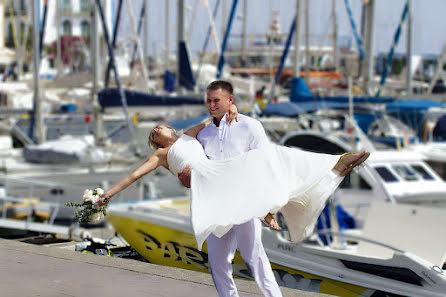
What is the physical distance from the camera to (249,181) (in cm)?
442

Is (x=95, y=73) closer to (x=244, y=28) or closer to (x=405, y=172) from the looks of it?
(x=405, y=172)

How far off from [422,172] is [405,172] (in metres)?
0.41

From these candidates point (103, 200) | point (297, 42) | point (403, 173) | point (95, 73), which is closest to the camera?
point (103, 200)

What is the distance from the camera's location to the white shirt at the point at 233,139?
184 inches

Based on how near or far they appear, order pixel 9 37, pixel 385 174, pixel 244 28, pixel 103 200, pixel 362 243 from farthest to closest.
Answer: pixel 9 37 < pixel 244 28 < pixel 385 174 < pixel 362 243 < pixel 103 200

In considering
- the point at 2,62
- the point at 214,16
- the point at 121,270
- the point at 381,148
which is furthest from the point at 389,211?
the point at 2,62

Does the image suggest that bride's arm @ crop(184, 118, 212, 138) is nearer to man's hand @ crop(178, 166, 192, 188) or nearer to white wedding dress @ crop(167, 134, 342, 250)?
white wedding dress @ crop(167, 134, 342, 250)

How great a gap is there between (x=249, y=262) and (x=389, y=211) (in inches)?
213

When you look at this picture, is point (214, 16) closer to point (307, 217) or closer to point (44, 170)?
point (44, 170)

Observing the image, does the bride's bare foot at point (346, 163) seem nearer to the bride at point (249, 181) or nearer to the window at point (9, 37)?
the bride at point (249, 181)

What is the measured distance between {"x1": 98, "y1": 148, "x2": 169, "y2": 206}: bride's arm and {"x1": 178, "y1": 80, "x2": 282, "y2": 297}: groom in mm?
194

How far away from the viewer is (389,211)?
9602mm

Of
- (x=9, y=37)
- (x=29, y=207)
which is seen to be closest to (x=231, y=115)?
(x=29, y=207)

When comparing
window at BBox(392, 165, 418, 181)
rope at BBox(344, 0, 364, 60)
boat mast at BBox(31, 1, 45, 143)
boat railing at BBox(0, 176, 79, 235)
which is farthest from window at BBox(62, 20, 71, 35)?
window at BBox(392, 165, 418, 181)
